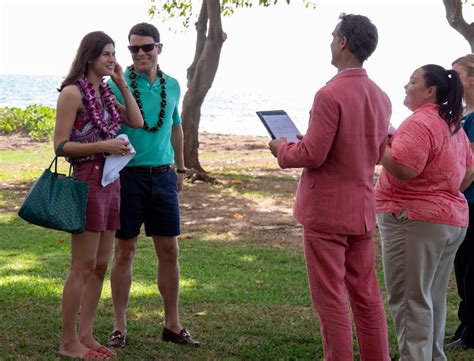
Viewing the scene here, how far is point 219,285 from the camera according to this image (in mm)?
8234

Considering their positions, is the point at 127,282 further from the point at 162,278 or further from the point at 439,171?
the point at 439,171

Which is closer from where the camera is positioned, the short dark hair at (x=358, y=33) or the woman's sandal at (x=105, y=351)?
the short dark hair at (x=358, y=33)

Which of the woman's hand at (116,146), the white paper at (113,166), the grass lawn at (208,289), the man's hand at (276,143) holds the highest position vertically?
the man's hand at (276,143)

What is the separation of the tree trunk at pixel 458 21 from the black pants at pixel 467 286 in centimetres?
702

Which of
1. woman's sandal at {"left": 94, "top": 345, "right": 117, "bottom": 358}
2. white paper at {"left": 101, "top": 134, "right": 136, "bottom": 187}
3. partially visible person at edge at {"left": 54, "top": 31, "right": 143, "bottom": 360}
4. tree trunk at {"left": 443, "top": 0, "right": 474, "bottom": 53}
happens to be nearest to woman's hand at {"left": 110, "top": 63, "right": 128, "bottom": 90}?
partially visible person at edge at {"left": 54, "top": 31, "right": 143, "bottom": 360}

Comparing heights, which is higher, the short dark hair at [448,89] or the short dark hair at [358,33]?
the short dark hair at [358,33]

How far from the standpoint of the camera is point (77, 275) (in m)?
5.63

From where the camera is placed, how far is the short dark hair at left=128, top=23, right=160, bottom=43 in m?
6.03

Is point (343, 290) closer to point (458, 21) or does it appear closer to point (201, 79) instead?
point (458, 21)

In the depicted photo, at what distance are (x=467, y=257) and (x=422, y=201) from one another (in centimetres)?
128

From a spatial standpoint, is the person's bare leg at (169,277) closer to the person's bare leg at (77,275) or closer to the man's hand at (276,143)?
the person's bare leg at (77,275)

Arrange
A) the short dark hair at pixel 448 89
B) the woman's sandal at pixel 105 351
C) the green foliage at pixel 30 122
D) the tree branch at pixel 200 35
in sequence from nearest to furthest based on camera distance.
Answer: the short dark hair at pixel 448 89
the woman's sandal at pixel 105 351
the tree branch at pixel 200 35
the green foliage at pixel 30 122

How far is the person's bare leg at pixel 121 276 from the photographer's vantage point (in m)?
6.16

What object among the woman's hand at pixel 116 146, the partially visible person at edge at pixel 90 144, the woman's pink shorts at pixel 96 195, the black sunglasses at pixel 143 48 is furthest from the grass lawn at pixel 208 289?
the black sunglasses at pixel 143 48
